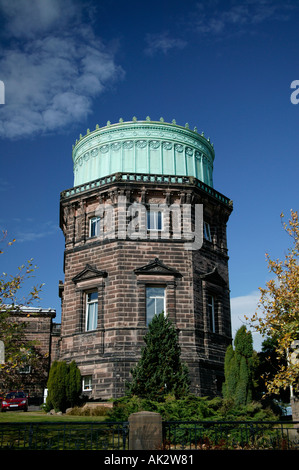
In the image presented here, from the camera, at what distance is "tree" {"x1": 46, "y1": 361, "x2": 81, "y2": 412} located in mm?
24266

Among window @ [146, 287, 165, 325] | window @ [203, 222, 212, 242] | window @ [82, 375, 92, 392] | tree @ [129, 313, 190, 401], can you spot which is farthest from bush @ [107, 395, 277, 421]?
window @ [203, 222, 212, 242]

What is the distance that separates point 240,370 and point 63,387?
8.29 m

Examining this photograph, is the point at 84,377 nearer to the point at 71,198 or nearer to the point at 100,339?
the point at 100,339

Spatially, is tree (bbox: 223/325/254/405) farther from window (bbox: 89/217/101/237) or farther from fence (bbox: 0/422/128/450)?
window (bbox: 89/217/101/237)

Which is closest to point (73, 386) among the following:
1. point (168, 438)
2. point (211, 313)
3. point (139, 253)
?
point (139, 253)

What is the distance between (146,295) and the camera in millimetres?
27031

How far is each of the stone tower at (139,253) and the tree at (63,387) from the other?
124 cm

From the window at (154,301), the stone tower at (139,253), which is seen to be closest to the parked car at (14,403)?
the stone tower at (139,253)

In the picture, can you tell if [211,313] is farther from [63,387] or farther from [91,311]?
[63,387]

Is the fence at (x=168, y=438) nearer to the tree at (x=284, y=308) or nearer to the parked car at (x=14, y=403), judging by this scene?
the tree at (x=284, y=308)

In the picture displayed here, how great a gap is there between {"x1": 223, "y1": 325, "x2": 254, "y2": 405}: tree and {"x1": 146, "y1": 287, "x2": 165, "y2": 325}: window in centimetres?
445

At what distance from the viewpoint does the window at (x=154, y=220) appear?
28.5 metres
